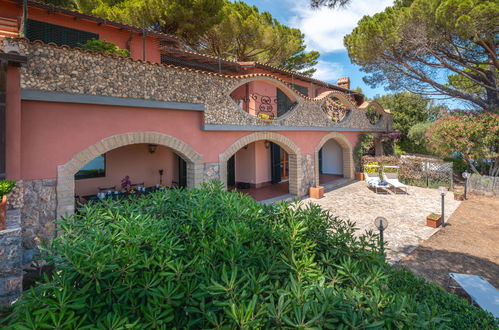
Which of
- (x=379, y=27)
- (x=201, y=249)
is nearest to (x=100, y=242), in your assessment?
(x=201, y=249)

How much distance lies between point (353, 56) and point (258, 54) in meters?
6.61

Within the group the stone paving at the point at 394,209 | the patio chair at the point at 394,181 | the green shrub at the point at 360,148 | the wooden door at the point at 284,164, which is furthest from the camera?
the green shrub at the point at 360,148

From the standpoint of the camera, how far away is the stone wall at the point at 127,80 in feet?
18.6

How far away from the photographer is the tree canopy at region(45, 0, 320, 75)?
40.9 feet

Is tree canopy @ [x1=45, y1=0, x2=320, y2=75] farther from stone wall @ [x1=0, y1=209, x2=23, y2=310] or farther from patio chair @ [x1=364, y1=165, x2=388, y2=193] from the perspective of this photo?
patio chair @ [x1=364, y1=165, x2=388, y2=193]

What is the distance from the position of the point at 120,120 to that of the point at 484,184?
1719 cm

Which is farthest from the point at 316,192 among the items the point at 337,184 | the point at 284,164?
the point at 284,164

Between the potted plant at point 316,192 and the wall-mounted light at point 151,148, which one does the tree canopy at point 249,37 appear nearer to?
the wall-mounted light at point 151,148

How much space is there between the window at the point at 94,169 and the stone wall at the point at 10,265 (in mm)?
6359

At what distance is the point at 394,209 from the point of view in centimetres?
1105

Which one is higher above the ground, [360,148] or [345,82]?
[345,82]

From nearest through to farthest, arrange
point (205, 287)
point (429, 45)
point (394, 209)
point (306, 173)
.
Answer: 1. point (205, 287)
2. point (394, 209)
3. point (306, 173)
4. point (429, 45)

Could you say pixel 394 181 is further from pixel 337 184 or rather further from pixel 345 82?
pixel 345 82

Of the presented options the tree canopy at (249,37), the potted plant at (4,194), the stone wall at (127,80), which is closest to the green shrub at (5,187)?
the potted plant at (4,194)
